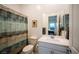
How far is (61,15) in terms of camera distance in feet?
5.35

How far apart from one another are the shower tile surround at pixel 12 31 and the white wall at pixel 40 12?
0.10 metres

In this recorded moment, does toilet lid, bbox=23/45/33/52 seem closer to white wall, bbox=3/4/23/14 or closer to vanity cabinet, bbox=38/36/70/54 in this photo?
vanity cabinet, bbox=38/36/70/54

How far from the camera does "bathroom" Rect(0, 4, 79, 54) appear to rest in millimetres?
1401

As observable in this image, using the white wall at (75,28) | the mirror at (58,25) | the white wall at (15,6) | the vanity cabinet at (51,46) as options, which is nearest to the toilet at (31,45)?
the vanity cabinet at (51,46)

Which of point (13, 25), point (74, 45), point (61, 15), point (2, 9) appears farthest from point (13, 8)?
point (74, 45)

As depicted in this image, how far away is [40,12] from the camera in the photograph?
151 centimetres

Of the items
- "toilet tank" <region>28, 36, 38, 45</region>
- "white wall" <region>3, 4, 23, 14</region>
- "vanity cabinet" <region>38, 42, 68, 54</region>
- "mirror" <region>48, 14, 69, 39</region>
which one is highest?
"white wall" <region>3, 4, 23, 14</region>

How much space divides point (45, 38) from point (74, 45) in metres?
0.47

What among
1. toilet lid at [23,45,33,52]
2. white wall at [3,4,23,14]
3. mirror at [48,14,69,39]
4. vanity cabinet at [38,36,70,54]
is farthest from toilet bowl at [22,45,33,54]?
white wall at [3,4,23,14]

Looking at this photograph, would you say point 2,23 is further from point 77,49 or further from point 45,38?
point 77,49

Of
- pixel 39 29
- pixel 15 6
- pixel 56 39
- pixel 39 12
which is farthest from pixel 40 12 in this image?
pixel 56 39

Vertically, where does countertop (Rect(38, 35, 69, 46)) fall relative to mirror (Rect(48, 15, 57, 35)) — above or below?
below

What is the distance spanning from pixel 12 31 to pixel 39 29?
44 cm

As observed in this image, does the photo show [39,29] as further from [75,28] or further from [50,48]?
[75,28]
